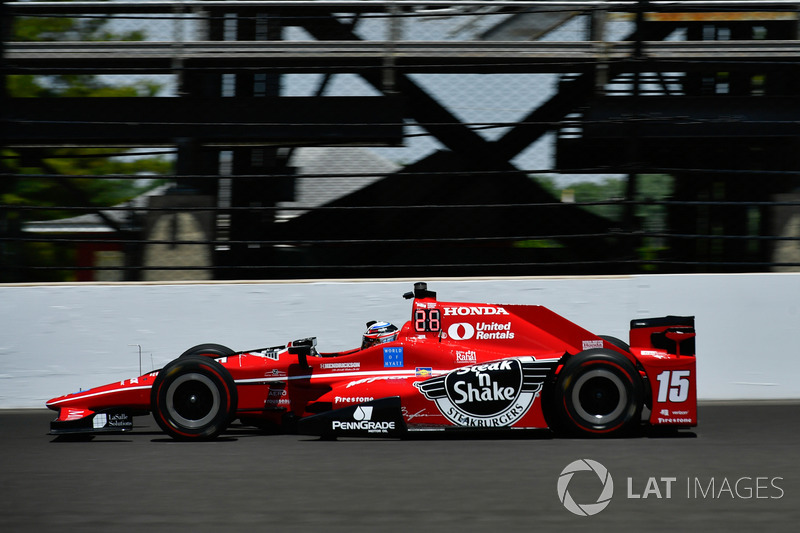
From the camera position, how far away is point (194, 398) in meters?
6.77

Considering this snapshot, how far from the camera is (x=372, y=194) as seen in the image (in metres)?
9.69

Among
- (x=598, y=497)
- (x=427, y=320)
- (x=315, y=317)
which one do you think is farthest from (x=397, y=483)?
(x=315, y=317)

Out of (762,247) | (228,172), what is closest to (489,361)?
(762,247)

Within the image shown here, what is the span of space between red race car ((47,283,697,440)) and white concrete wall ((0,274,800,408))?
5.40 ft

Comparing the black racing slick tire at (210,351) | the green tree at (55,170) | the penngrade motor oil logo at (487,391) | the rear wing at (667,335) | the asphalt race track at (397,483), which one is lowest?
the asphalt race track at (397,483)

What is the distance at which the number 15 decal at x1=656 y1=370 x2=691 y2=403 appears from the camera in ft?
21.7

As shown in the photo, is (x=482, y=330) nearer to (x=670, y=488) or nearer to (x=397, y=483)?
(x=397, y=483)

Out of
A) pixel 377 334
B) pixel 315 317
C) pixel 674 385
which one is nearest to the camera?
pixel 674 385

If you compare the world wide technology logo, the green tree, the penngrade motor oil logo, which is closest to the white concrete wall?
the green tree

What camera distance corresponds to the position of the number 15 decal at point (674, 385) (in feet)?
21.7

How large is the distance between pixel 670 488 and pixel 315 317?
14.9 ft

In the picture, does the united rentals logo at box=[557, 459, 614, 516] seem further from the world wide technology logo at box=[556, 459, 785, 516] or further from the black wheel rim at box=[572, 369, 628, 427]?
the black wheel rim at box=[572, 369, 628, 427]

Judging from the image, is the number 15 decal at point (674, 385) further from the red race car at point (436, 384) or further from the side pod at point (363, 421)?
the side pod at point (363, 421)

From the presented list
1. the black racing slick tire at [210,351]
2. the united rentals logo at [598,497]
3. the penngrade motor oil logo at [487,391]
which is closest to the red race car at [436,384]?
the penngrade motor oil logo at [487,391]
